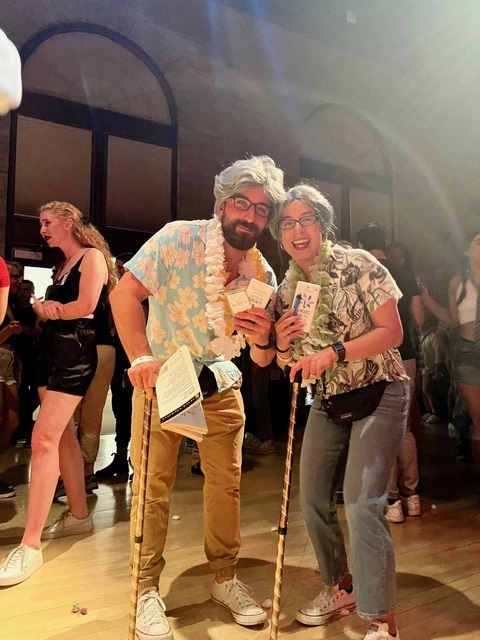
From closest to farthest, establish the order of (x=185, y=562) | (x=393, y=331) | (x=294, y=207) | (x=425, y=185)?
(x=393, y=331) → (x=294, y=207) → (x=185, y=562) → (x=425, y=185)

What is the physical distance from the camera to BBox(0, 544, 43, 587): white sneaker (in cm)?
222

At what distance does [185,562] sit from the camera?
8.13ft

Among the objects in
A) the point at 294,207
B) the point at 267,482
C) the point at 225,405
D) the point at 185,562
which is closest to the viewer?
the point at 294,207

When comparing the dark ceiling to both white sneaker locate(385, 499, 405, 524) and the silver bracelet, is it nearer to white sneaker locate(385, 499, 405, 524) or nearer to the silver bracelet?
white sneaker locate(385, 499, 405, 524)

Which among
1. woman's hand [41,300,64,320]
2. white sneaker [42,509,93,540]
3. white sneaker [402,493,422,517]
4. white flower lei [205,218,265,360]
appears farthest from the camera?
white sneaker [402,493,422,517]

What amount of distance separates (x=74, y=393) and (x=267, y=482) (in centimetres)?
178

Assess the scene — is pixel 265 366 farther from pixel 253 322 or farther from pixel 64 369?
pixel 64 369

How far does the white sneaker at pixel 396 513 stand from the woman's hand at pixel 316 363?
1.79 meters

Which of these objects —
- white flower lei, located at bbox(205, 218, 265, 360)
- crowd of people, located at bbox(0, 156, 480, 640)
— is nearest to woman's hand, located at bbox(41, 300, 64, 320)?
crowd of people, located at bbox(0, 156, 480, 640)

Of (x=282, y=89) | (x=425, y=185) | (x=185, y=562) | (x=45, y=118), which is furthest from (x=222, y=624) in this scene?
(x=425, y=185)

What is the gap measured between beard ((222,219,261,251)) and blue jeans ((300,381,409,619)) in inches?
24.0

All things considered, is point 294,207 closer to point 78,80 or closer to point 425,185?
point 78,80

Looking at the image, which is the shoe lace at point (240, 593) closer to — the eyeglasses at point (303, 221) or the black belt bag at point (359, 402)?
the black belt bag at point (359, 402)

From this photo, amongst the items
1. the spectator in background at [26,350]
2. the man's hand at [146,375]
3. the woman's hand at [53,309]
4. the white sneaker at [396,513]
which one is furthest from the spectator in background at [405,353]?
the spectator in background at [26,350]
